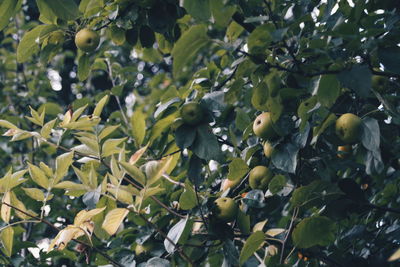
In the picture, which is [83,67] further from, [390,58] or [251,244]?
[390,58]

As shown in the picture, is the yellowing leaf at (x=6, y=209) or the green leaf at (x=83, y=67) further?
the green leaf at (x=83, y=67)

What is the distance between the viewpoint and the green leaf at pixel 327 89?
1501 mm

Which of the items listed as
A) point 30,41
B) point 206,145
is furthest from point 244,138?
point 30,41

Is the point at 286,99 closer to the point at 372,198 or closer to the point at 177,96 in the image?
the point at 177,96

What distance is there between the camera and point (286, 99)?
1699 mm

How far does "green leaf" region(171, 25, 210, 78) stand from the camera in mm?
1346

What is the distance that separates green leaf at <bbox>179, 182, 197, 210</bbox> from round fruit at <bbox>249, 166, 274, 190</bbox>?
0.73 feet

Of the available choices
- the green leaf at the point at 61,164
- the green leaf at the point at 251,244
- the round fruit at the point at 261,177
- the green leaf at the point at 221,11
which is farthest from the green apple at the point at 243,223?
the green leaf at the point at 221,11

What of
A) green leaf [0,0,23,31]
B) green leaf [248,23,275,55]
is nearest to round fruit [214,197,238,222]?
green leaf [248,23,275,55]

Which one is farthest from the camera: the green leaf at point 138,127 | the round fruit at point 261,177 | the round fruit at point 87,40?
the round fruit at point 87,40

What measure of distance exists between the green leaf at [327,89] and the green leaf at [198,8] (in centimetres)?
39

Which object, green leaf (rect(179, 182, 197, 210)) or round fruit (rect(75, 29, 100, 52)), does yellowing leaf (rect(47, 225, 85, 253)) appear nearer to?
green leaf (rect(179, 182, 197, 210))

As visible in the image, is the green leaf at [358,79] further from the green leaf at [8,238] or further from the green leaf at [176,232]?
the green leaf at [8,238]

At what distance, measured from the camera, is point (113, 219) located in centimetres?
158
